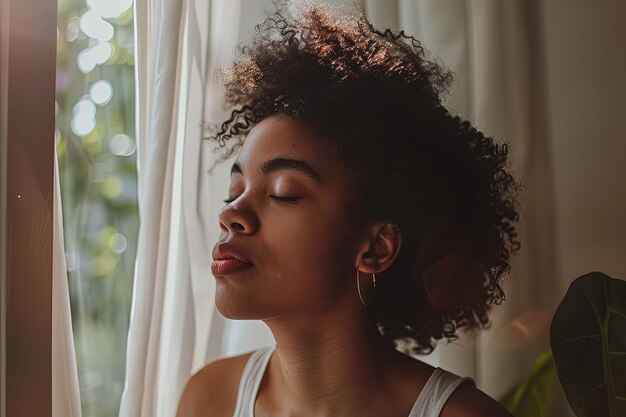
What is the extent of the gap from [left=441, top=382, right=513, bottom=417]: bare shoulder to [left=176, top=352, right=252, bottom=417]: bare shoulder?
0.75ft

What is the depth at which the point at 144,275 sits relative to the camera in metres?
0.88

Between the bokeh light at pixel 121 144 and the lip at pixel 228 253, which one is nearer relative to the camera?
the lip at pixel 228 253

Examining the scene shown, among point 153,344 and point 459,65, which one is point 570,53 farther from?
point 153,344

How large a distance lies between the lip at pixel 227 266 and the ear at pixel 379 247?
0.12m

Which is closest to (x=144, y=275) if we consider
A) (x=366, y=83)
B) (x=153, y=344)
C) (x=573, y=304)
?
(x=153, y=344)

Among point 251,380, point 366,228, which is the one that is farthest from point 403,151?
point 251,380

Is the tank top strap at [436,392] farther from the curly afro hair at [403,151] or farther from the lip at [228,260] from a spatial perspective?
the lip at [228,260]

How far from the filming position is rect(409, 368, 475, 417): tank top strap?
0.76 meters

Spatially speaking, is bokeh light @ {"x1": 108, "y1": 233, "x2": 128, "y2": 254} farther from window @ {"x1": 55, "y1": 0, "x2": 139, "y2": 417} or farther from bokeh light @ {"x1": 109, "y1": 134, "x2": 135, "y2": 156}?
bokeh light @ {"x1": 109, "y1": 134, "x2": 135, "y2": 156}

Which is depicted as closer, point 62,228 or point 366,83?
point 366,83

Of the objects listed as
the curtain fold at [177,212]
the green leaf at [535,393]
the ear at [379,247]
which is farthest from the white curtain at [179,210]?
the green leaf at [535,393]

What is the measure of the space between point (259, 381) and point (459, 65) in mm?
406

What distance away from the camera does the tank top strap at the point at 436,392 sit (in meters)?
0.76

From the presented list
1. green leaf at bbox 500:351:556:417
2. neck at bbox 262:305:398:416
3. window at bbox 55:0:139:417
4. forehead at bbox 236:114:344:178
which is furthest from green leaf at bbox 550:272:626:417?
window at bbox 55:0:139:417
